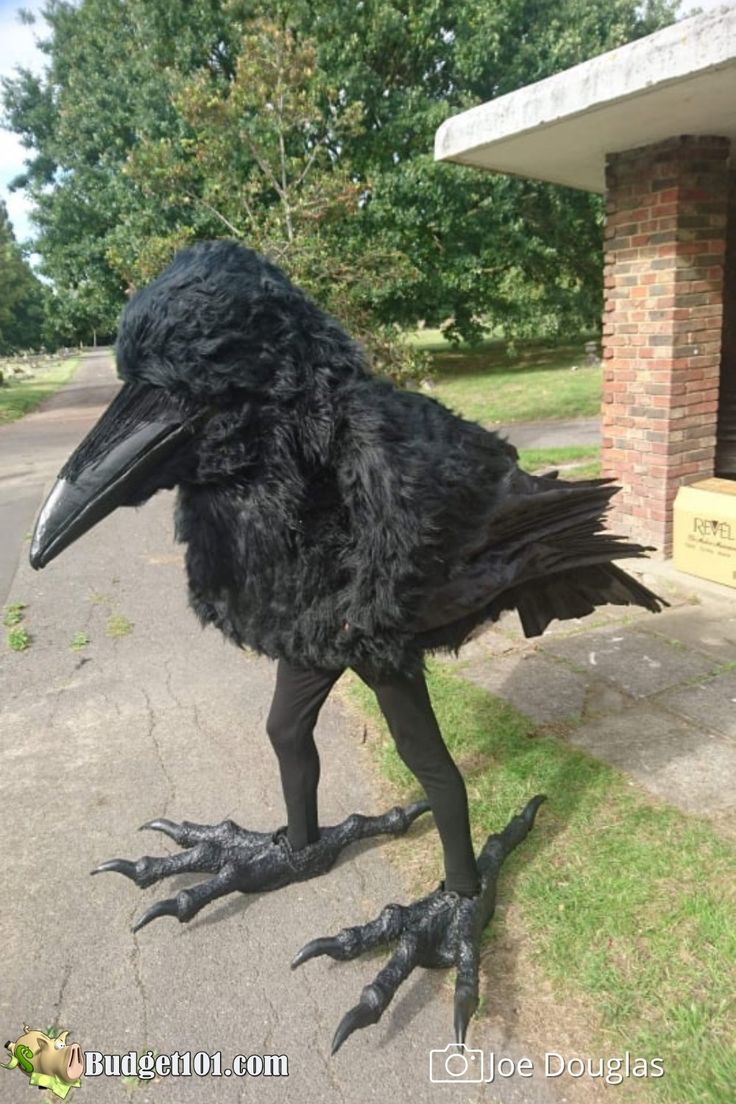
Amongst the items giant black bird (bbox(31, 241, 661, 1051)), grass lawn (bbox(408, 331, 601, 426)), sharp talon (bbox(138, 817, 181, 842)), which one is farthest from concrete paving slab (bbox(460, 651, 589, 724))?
grass lawn (bbox(408, 331, 601, 426))

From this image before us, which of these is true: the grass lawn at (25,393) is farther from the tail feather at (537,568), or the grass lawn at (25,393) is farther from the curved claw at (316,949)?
the curved claw at (316,949)

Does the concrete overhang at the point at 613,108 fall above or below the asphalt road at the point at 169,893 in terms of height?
above

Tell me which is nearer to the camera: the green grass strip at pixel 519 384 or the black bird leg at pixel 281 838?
the black bird leg at pixel 281 838

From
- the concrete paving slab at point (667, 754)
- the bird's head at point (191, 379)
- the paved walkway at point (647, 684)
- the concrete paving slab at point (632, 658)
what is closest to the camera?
the bird's head at point (191, 379)

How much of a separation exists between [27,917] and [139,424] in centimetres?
179

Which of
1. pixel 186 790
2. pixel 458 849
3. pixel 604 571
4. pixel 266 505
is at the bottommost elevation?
pixel 186 790

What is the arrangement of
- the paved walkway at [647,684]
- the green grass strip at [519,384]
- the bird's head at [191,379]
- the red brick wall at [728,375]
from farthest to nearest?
the green grass strip at [519,384], the red brick wall at [728,375], the paved walkway at [647,684], the bird's head at [191,379]

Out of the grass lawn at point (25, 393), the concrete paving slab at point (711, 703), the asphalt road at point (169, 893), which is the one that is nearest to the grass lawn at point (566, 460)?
the concrete paving slab at point (711, 703)

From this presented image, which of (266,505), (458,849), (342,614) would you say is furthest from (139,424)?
(458,849)

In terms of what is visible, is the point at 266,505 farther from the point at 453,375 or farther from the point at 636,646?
the point at 453,375

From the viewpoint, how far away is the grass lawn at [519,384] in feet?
42.9

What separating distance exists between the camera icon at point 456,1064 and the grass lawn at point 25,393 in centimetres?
1865

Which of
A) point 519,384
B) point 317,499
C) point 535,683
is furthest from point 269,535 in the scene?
point 519,384

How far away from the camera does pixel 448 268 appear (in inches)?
721
